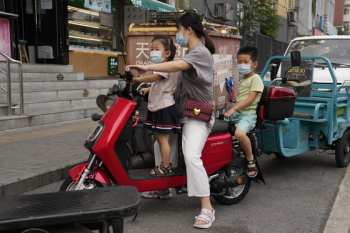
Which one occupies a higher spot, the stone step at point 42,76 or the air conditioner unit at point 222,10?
the air conditioner unit at point 222,10

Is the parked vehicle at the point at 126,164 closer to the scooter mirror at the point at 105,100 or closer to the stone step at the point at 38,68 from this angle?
the scooter mirror at the point at 105,100

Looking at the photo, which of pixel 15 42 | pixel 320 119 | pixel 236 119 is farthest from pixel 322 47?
pixel 15 42

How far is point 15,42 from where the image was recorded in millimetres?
10039

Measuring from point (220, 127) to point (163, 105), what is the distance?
686 mm

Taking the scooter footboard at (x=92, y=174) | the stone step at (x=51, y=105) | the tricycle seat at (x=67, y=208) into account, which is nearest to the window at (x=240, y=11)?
the stone step at (x=51, y=105)

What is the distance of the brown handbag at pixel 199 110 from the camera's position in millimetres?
3586

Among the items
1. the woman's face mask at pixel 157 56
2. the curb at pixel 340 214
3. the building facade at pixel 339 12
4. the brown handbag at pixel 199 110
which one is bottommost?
the curb at pixel 340 214

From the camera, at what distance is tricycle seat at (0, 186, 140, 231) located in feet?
6.91

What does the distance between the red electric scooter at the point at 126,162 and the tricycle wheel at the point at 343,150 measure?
6.96 feet

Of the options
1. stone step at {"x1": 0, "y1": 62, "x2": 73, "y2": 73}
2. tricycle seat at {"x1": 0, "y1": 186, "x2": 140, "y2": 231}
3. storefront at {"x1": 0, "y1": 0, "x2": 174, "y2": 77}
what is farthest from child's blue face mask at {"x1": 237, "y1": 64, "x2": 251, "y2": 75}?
storefront at {"x1": 0, "y1": 0, "x2": 174, "y2": 77}

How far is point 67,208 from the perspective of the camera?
2.27 metres

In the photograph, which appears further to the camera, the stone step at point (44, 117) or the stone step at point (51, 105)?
the stone step at point (51, 105)

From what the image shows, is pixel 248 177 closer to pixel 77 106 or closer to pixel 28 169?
pixel 28 169

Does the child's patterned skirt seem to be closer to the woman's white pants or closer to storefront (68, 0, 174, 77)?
the woman's white pants
